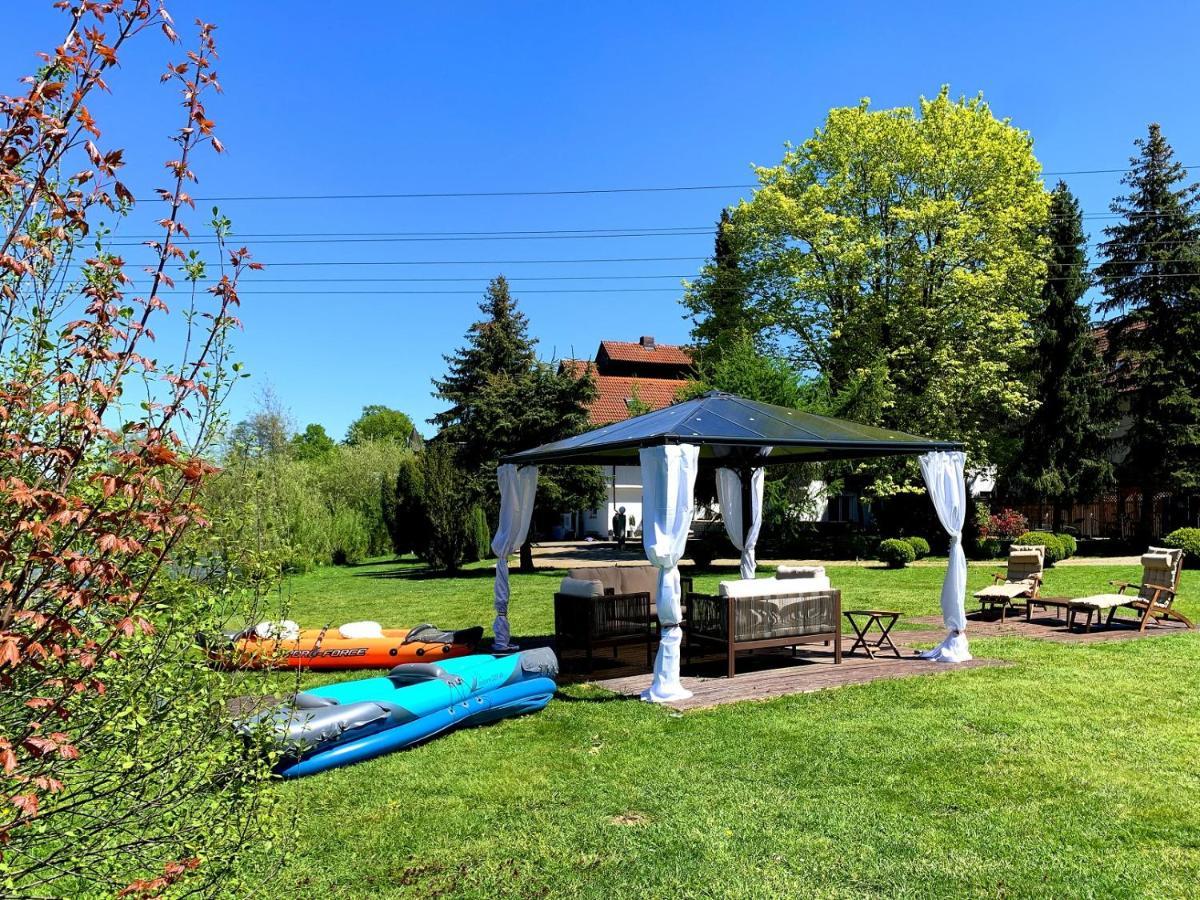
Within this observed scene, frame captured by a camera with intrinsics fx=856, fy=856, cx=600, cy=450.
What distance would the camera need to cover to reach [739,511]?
12961 mm

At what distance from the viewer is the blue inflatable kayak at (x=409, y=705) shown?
19.2 ft

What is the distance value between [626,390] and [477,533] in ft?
67.9

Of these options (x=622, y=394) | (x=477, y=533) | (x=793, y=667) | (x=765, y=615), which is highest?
(x=622, y=394)

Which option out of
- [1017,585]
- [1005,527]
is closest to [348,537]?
[1005,527]


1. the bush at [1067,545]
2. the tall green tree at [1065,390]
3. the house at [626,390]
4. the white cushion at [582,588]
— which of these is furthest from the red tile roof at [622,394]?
the white cushion at [582,588]

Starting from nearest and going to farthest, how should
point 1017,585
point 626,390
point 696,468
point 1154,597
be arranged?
point 696,468
point 1154,597
point 1017,585
point 626,390

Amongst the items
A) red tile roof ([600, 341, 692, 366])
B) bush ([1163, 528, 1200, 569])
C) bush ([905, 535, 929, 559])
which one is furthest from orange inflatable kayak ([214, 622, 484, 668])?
red tile roof ([600, 341, 692, 366])

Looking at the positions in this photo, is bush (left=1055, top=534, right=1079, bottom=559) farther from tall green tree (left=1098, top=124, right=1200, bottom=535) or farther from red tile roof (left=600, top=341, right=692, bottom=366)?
red tile roof (left=600, top=341, right=692, bottom=366)

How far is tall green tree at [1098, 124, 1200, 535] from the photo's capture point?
24.6 metres

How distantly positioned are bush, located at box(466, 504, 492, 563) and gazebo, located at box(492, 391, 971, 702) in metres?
9.90

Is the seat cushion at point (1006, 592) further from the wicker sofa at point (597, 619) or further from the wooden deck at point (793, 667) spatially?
the wicker sofa at point (597, 619)

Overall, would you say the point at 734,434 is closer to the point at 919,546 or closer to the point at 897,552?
the point at 897,552

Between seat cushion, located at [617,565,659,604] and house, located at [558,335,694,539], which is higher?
house, located at [558,335,694,539]

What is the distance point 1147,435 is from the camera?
25125 millimetres
